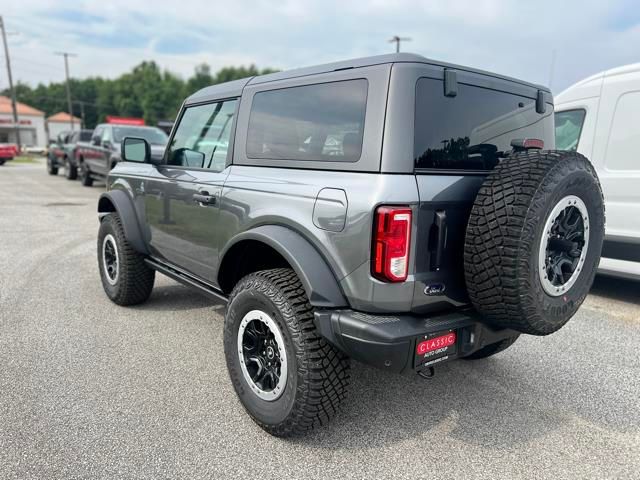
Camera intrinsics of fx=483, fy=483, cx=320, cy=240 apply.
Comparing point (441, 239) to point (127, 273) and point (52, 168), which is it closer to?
point (127, 273)

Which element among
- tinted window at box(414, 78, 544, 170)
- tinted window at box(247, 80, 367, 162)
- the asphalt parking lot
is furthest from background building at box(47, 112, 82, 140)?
tinted window at box(414, 78, 544, 170)

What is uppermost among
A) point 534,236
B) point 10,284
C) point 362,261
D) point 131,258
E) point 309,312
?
point 534,236

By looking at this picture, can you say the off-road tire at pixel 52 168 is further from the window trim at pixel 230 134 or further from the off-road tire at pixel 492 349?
the off-road tire at pixel 492 349

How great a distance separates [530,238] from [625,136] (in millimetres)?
3630

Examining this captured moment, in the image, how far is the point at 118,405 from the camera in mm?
2842

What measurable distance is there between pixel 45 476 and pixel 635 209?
5.26 metres

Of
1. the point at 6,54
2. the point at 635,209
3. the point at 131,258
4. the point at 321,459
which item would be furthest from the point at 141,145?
the point at 6,54

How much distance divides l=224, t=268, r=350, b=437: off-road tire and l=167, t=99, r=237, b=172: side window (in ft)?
3.54

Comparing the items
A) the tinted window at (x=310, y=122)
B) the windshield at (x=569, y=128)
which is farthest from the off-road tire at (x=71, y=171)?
the tinted window at (x=310, y=122)

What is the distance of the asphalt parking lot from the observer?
2.37m

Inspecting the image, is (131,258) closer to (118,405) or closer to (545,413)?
(118,405)

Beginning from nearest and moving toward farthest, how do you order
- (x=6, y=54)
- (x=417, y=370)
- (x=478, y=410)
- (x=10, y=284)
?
1. (x=417, y=370)
2. (x=478, y=410)
3. (x=10, y=284)
4. (x=6, y=54)

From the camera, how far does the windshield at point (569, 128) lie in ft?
17.4

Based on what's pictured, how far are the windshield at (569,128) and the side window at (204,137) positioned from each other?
3932 mm
